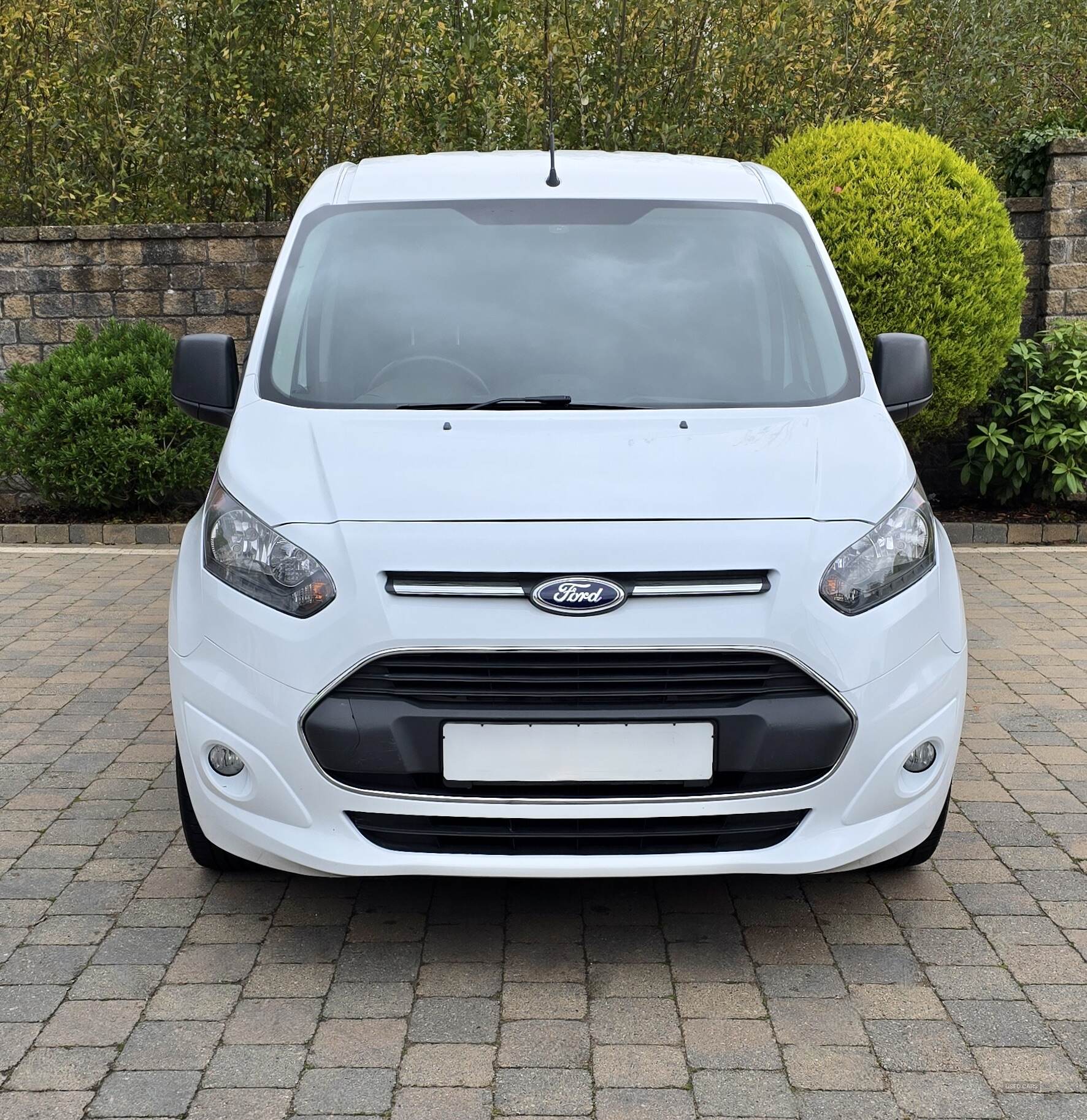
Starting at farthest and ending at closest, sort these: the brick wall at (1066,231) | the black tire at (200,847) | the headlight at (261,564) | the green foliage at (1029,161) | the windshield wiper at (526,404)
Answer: the green foliage at (1029,161) < the brick wall at (1066,231) < the windshield wiper at (526,404) < the black tire at (200,847) < the headlight at (261,564)

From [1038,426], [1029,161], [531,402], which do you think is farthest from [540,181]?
[1029,161]

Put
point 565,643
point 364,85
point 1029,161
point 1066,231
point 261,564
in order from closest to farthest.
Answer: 1. point 565,643
2. point 261,564
3. point 1066,231
4. point 1029,161
5. point 364,85

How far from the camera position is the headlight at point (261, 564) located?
3189 millimetres

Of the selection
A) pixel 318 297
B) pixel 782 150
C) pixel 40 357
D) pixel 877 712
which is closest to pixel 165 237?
pixel 40 357

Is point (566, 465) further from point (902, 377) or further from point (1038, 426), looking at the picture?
point (1038, 426)

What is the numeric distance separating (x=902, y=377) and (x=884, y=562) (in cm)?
101

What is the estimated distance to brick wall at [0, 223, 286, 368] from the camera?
391 inches

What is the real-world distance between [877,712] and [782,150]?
6796 mm

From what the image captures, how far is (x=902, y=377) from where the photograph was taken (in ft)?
13.5

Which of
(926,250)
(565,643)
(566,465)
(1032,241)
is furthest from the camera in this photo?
(1032,241)

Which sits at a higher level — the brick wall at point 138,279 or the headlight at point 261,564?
the headlight at point 261,564

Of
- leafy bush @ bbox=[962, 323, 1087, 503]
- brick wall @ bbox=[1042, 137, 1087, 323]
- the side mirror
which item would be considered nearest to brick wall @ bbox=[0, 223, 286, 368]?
leafy bush @ bbox=[962, 323, 1087, 503]

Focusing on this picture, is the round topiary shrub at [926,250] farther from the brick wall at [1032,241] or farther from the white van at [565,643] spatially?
the white van at [565,643]

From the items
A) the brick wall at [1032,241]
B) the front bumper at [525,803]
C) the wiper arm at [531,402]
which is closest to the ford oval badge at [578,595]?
the front bumper at [525,803]
